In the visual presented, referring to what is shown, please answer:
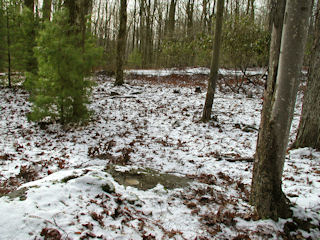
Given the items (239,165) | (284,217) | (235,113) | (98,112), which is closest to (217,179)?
(239,165)

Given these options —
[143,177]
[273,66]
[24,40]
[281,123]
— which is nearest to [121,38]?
[24,40]

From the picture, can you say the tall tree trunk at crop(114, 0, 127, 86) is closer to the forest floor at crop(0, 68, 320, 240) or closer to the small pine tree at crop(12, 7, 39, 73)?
the forest floor at crop(0, 68, 320, 240)

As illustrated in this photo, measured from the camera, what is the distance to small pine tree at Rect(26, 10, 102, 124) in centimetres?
659

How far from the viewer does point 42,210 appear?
226cm

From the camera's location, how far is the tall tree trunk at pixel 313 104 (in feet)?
15.9

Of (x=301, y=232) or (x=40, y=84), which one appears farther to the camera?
(x=40, y=84)

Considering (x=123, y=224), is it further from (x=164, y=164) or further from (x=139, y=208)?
(x=164, y=164)

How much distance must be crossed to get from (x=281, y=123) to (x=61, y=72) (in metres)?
6.34

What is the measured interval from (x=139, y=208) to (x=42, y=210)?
1.09 metres

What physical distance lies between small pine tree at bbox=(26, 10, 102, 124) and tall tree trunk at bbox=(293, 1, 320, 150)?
19.4 ft

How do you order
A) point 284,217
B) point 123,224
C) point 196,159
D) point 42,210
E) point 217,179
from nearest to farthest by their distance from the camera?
point 42,210, point 123,224, point 284,217, point 217,179, point 196,159

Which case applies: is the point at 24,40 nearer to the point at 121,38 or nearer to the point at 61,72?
the point at 121,38

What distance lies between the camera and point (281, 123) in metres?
2.45

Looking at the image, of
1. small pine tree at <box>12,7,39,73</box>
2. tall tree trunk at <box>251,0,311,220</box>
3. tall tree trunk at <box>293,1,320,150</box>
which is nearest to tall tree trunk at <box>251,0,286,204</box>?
tall tree trunk at <box>251,0,311,220</box>
